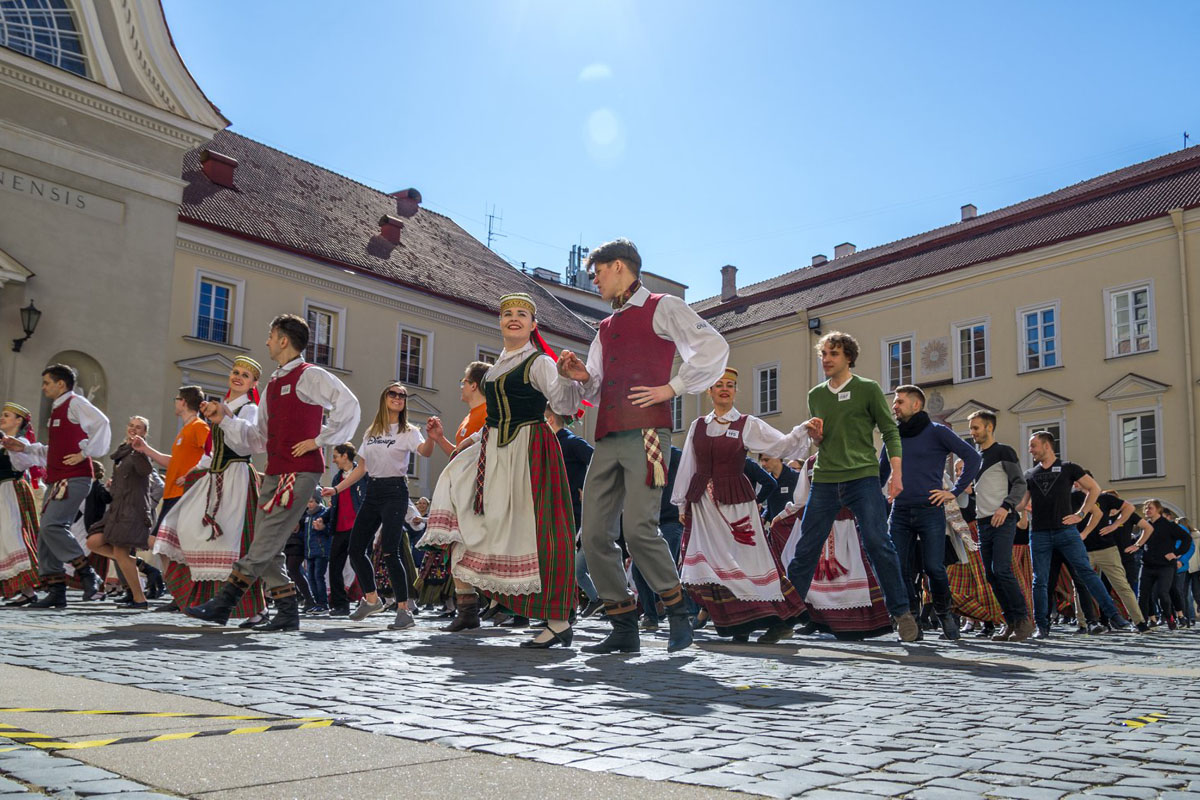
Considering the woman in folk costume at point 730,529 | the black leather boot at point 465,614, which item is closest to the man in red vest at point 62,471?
the black leather boot at point 465,614

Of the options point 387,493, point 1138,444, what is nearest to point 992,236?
point 1138,444

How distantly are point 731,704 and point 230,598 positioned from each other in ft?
15.5

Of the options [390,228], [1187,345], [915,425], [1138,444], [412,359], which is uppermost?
[390,228]

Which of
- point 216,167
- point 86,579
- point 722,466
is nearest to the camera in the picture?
point 722,466

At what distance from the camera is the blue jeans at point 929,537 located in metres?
8.37

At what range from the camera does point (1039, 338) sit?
3092 centimetres

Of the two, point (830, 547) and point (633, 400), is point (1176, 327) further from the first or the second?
point (633, 400)

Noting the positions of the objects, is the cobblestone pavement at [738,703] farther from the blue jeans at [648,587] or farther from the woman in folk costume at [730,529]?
the blue jeans at [648,587]

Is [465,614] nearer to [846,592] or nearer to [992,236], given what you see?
[846,592]

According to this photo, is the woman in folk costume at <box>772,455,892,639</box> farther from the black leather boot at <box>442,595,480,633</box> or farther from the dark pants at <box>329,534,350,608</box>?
the dark pants at <box>329,534,350,608</box>

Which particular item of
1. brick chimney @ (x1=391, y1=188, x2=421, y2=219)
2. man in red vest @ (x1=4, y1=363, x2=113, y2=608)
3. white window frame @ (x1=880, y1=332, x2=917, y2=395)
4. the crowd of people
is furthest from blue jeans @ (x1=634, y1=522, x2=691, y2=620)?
brick chimney @ (x1=391, y1=188, x2=421, y2=219)

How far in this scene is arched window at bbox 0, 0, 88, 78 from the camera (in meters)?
23.1

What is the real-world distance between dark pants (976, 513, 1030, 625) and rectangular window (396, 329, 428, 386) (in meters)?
26.0

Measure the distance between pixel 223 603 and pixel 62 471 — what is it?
3.65 m
